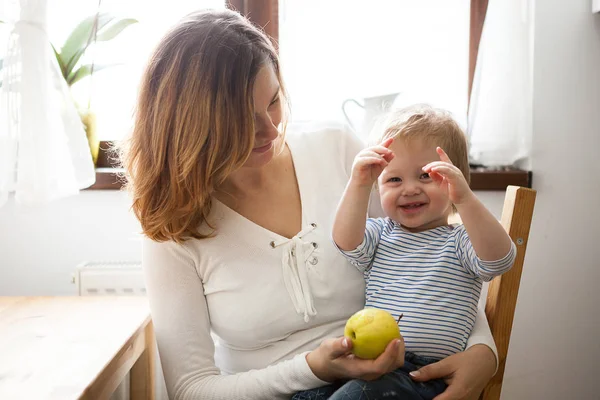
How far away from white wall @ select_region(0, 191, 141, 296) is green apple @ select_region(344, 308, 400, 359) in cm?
113

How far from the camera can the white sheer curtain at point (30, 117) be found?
1.78m

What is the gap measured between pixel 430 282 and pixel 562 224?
3.13 feet

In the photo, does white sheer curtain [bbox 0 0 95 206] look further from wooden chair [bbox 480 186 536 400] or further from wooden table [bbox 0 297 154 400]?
wooden chair [bbox 480 186 536 400]

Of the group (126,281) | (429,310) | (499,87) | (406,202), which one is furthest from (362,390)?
(499,87)

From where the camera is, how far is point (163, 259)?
4.25 feet

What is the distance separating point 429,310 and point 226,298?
394mm

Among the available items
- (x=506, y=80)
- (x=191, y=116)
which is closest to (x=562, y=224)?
(x=506, y=80)

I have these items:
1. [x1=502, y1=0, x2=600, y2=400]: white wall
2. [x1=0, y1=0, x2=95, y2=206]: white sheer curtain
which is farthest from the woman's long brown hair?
[x1=502, y1=0, x2=600, y2=400]: white wall

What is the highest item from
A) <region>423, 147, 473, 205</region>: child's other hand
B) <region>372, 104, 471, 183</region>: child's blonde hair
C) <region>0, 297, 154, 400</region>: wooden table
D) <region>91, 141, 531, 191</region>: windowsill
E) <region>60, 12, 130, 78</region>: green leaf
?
<region>60, 12, 130, 78</region>: green leaf

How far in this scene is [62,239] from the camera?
6.68 ft

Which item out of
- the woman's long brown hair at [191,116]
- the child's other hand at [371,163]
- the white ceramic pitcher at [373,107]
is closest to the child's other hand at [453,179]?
the child's other hand at [371,163]

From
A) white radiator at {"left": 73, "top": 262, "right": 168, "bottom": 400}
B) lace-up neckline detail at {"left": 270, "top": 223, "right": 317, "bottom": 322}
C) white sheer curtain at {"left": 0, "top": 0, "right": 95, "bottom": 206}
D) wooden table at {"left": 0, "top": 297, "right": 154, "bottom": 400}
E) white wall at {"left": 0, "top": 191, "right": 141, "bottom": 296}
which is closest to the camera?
wooden table at {"left": 0, "top": 297, "right": 154, "bottom": 400}

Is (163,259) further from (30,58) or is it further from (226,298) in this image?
(30,58)

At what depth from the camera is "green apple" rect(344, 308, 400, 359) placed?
40.9 inches
